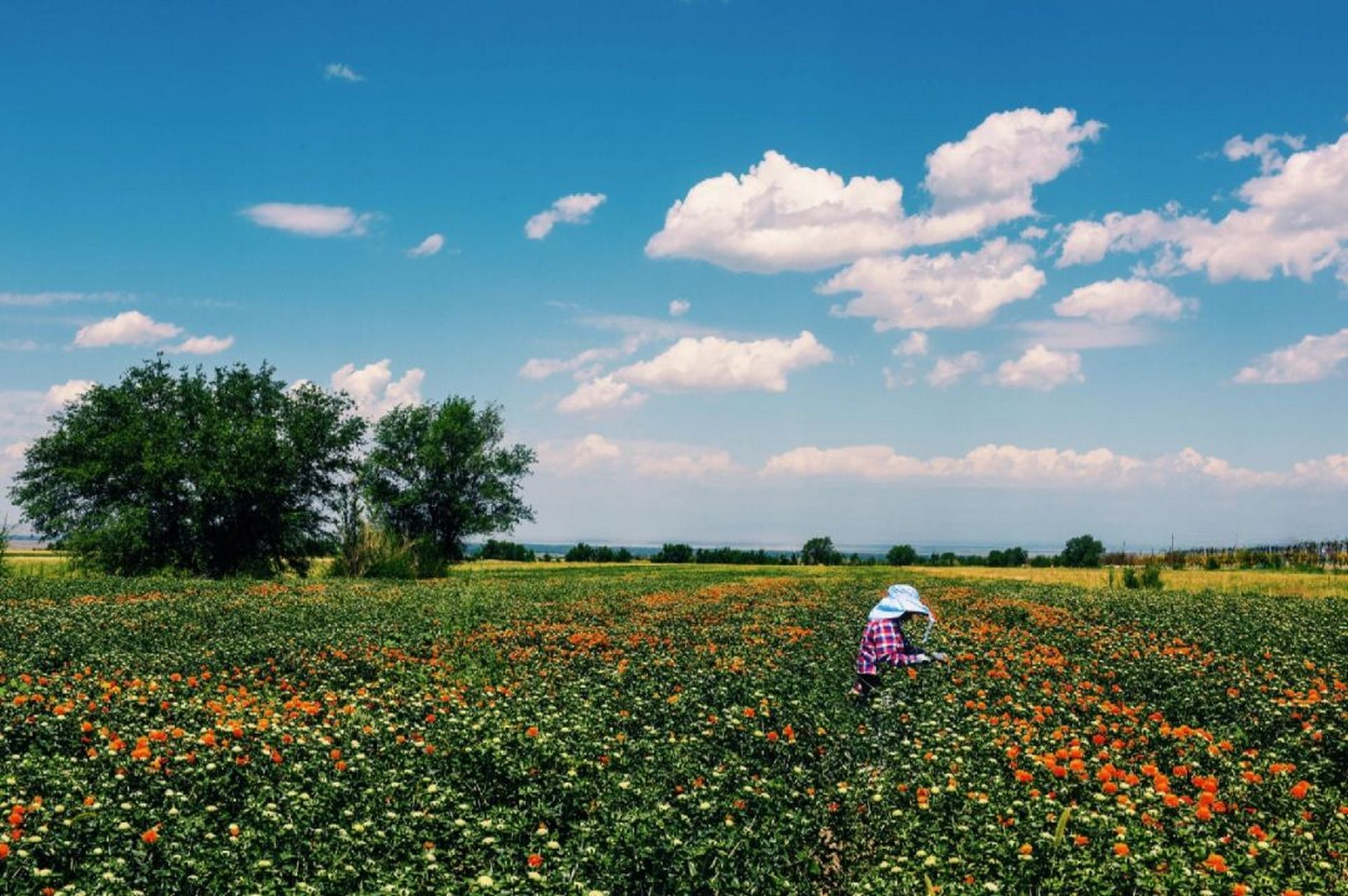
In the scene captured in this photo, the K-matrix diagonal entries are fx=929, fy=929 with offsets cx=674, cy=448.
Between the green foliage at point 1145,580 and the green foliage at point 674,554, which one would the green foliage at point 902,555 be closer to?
the green foliage at point 674,554

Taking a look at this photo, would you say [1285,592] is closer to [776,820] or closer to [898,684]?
[898,684]

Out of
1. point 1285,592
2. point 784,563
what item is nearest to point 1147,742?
point 1285,592

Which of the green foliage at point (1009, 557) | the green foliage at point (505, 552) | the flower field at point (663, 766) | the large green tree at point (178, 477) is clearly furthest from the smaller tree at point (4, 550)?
the green foliage at point (1009, 557)

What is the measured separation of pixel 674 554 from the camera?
92.3 metres

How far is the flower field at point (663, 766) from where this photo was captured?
6.12 meters

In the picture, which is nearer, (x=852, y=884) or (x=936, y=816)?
(x=852, y=884)

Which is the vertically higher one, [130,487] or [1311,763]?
[130,487]

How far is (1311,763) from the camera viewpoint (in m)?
8.75

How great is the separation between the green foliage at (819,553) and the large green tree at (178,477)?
156 feet

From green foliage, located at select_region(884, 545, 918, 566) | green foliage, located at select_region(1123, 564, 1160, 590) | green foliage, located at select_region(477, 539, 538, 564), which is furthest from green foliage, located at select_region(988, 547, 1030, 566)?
green foliage, located at select_region(1123, 564, 1160, 590)

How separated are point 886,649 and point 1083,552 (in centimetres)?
8764

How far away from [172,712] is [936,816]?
25.9 feet

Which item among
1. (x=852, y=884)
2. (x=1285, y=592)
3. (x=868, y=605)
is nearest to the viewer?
(x=852, y=884)

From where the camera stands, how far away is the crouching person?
1108 centimetres
